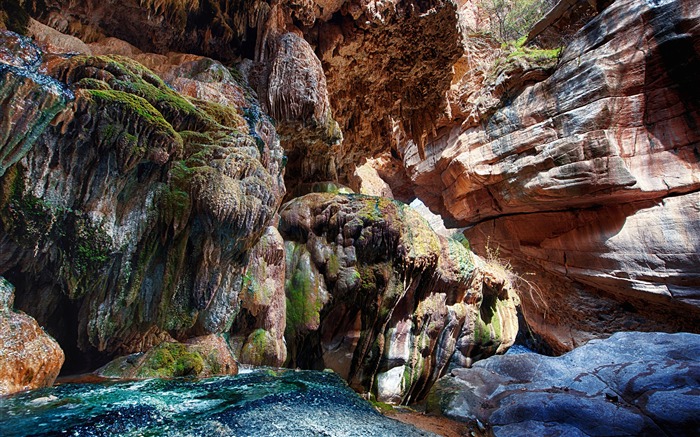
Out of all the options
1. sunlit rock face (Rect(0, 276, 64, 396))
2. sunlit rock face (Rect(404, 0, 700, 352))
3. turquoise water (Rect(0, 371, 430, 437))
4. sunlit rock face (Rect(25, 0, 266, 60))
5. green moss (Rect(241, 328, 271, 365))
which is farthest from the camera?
sunlit rock face (Rect(404, 0, 700, 352))

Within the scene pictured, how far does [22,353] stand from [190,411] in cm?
166

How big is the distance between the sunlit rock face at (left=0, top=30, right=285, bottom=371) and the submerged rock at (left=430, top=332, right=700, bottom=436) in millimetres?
4208

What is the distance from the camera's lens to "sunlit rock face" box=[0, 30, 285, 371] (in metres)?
3.73

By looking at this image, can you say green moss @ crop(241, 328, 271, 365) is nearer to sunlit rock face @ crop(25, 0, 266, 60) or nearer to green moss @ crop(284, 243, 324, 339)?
green moss @ crop(284, 243, 324, 339)

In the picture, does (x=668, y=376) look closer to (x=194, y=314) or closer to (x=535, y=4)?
(x=194, y=314)

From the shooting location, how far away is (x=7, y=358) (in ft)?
9.69

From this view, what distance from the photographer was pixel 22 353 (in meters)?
3.09

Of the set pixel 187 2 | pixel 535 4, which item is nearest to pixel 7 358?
pixel 187 2

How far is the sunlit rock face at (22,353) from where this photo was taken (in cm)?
292

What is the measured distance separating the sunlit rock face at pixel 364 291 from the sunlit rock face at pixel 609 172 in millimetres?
4643

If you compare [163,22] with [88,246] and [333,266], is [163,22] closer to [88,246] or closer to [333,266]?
[88,246]

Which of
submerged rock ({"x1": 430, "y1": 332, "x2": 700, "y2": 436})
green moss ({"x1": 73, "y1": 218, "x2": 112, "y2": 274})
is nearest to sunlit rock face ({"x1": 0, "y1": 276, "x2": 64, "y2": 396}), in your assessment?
green moss ({"x1": 73, "y1": 218, "x2": 112, "y2": 274})

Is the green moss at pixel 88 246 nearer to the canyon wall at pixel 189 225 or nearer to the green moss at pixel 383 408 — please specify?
the canyon wall at pixel 189 225

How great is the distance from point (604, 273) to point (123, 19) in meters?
15.0
